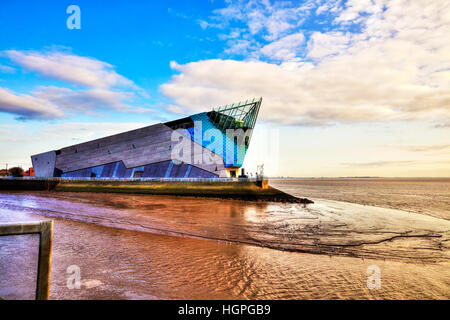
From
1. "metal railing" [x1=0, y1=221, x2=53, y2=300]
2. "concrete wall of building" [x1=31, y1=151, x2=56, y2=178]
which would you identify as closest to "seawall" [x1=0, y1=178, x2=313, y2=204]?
"concrete wall of building" [x1=31, y1=151, x2=56, y2=178]

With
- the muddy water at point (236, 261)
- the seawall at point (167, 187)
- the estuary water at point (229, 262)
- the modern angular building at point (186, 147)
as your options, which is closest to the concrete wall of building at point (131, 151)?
the modern angular building at point (186, 147)

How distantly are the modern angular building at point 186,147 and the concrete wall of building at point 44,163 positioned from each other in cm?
1737

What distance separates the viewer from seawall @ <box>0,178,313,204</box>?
35.9m

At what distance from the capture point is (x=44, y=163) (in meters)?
67.1

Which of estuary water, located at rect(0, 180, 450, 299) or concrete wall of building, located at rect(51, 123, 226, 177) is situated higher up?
concrete wall of building, located at rect(51, 123, 226, 177)

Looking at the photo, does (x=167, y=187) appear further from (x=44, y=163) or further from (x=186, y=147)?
(x=44, y=163)

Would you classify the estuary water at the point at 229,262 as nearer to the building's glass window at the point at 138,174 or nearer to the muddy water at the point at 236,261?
the muddy water at the point at 236,261

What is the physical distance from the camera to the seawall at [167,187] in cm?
3591


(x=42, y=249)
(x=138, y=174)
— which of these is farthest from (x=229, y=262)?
(x=138, y=174)

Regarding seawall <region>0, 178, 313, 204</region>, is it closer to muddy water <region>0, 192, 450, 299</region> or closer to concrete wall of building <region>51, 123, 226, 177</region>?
concrete wall of building <region>51, 123, 226, 177</region>

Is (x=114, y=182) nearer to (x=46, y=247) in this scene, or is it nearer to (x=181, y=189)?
(x=181, y=189)

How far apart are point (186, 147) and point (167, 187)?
9.68m

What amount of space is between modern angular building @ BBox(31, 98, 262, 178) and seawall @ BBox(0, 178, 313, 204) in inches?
192
